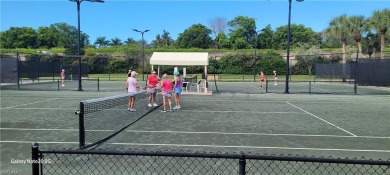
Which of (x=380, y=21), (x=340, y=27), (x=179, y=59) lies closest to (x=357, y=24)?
(x=340, y=27)

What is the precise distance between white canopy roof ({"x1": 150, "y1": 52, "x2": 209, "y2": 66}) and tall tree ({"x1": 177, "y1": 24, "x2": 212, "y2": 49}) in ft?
256

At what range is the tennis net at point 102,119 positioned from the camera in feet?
26.5

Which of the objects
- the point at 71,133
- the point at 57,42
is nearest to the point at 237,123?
the point at 71,133

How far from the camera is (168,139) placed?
938 cm

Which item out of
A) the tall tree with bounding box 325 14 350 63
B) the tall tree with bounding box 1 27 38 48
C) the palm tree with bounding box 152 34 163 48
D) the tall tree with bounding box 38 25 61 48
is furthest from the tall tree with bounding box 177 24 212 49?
the tall tree with bounding box 325 14 350 63

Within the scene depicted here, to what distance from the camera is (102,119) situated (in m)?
11.7

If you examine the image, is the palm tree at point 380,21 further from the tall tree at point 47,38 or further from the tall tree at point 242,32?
the tall tree at point 47,38

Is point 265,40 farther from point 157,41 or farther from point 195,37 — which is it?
point 157,41

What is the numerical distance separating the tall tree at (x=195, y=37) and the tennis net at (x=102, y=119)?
8839 cm

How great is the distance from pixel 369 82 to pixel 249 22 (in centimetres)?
8208

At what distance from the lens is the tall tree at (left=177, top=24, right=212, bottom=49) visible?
10356 centimetres

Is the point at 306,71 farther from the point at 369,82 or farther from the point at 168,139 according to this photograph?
the point at 168,139

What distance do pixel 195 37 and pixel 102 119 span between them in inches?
3712

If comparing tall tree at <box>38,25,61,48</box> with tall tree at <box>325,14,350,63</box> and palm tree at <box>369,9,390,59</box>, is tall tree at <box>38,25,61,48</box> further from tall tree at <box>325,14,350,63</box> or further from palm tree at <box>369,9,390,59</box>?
palm tree at <box>369,9,390,59</box>
